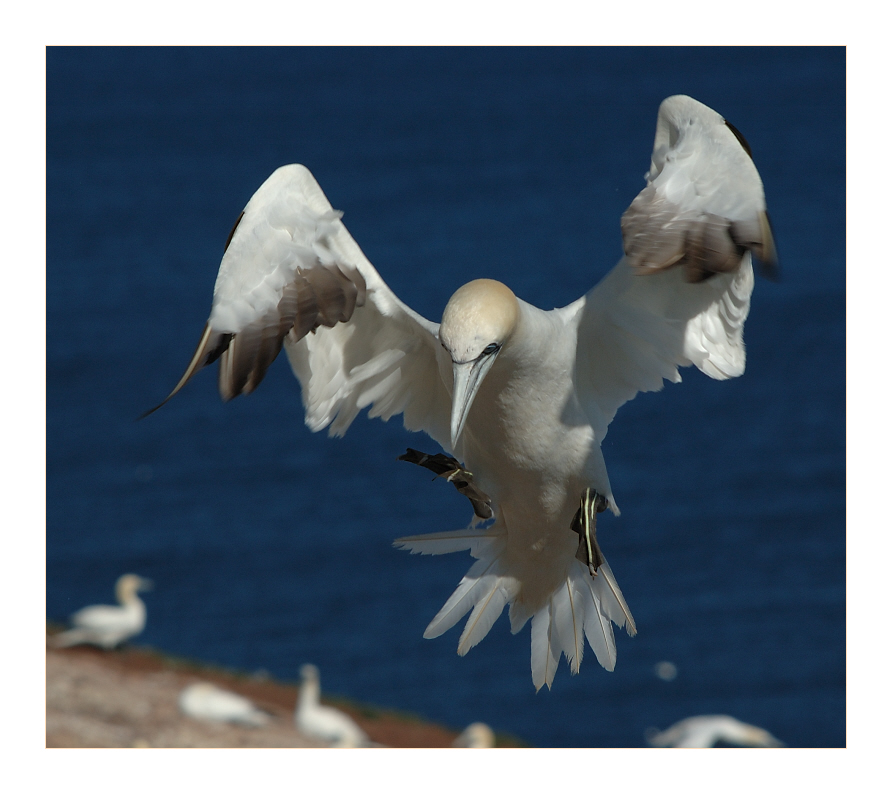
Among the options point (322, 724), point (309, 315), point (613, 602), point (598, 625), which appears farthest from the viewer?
point (322, 724)

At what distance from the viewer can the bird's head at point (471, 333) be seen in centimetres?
479

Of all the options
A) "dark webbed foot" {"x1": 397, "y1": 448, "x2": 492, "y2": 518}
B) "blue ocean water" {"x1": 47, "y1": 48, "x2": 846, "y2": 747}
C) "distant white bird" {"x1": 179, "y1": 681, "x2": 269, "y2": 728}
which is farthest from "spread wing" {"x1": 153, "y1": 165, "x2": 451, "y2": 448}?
"blue ocean water" {"x1": 47, "y1": 48, "x2": 846, "y2": 747}

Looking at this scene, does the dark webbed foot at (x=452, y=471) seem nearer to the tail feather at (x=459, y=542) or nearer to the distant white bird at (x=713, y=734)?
the tail feather at (x=459, y=542)

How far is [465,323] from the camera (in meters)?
4.79

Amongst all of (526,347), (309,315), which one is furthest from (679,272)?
(309,315)

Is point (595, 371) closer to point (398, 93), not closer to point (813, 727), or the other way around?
point (813, 727)

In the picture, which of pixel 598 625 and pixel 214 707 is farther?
pixel 214 707

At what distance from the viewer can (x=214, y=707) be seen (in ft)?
45.4

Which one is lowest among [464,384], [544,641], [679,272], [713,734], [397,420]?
[713,734]

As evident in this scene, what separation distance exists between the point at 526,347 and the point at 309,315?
35.3 inches

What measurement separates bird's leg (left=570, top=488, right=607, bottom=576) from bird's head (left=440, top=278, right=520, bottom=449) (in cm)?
117

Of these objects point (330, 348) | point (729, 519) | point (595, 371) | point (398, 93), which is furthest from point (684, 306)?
point (398, 93)

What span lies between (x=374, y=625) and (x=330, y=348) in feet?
46.0

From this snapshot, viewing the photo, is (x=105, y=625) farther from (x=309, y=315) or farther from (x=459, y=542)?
(x=309, y=315)
